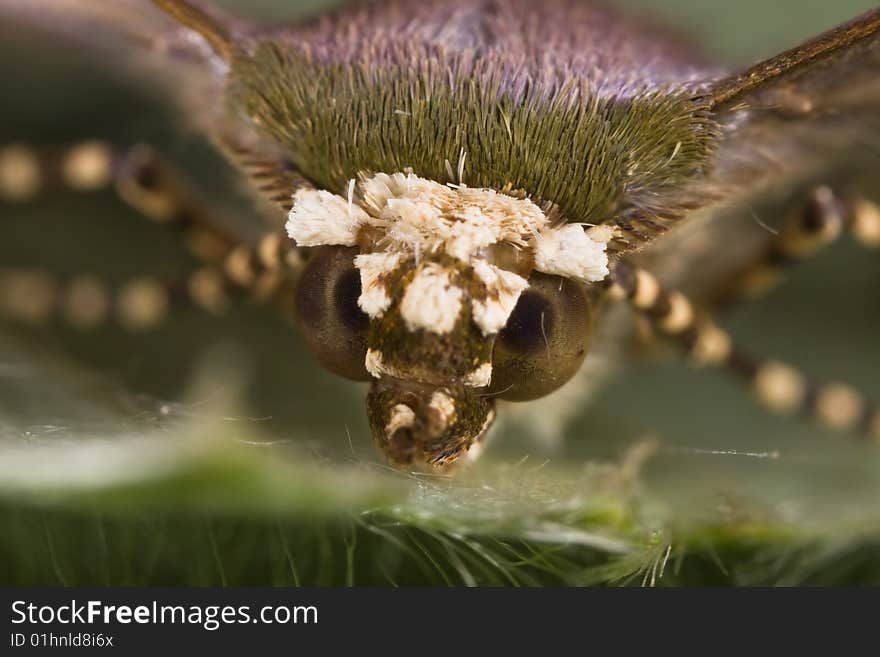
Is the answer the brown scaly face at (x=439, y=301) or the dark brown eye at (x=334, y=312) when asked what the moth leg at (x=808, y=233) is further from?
the dark brown eye at (x=334, y=312)

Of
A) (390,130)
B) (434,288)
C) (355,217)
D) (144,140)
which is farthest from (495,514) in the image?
(144,140)

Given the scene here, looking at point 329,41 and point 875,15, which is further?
point 329,41

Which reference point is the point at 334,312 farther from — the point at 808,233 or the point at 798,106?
the point at 808,233

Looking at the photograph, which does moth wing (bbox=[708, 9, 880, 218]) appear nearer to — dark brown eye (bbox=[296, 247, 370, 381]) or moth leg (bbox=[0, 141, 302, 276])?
dark brown eye (bbox=[296, 247, 370, 381])

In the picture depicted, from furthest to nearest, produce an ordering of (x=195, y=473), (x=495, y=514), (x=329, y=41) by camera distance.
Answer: (x=329, y=41), (x=495, y=514), (x=195, y=473)

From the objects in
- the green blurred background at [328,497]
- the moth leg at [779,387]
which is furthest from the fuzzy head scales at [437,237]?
the moth leg at [779,387]

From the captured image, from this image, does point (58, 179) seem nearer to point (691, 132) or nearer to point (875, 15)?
point (691, 132)
